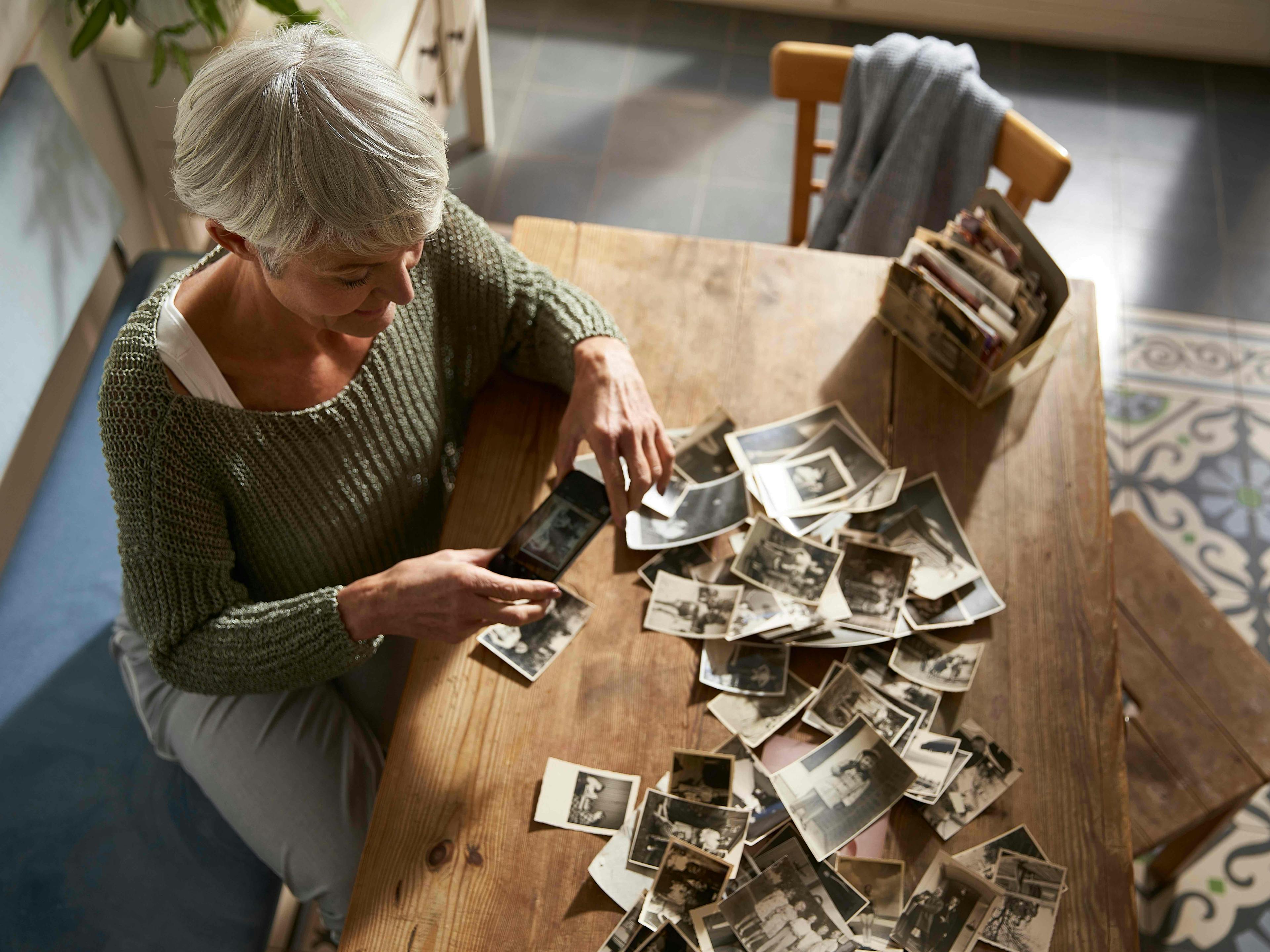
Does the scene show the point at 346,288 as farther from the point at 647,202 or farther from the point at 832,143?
the point at 647,202

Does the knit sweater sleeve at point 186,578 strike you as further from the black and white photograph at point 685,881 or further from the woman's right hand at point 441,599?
the black and white photograph at point 685,881

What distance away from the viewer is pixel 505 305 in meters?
1.58

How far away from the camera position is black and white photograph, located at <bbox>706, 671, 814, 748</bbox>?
4.27 feet

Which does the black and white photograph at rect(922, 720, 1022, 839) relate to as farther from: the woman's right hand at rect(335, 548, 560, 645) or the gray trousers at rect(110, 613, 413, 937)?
the gray trousers at rect(110, 613, 413, 937)

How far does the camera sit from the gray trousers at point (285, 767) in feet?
5.15

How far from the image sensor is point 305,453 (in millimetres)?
1362

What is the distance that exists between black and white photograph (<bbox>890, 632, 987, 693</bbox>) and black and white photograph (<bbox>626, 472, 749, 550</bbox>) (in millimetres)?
286

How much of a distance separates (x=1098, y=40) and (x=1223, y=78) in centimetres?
46

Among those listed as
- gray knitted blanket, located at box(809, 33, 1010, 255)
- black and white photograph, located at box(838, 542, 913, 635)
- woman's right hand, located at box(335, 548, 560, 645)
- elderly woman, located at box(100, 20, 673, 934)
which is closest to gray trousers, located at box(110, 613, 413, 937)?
elderly woman, located at box(100, 20, 673, 934)

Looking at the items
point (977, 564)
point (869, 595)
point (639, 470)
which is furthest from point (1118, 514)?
point (639, 470)

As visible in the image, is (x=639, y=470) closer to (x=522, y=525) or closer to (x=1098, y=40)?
(x=522, y=525)

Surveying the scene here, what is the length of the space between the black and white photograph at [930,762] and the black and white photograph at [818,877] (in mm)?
138

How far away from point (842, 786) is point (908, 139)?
51.7 inches

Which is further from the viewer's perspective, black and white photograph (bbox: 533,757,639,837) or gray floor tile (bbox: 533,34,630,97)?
gray floor tile (bbox: 533,34,630,97)
